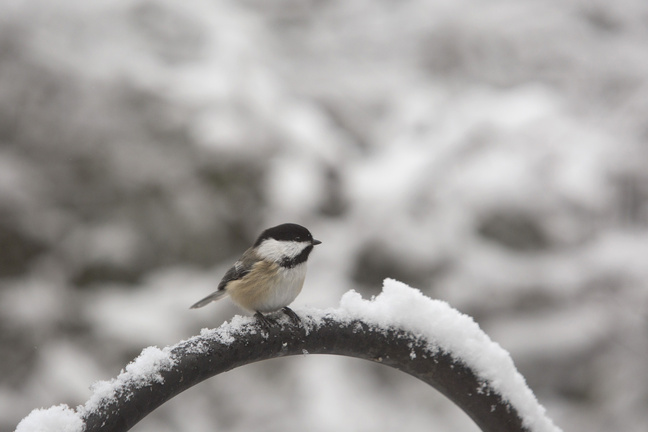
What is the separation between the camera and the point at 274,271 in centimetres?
152

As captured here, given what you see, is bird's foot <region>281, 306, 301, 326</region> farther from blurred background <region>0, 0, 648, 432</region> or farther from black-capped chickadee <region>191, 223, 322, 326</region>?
blurred background <region>0, 0, 648, 432</region>

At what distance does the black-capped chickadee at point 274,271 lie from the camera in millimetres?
1482

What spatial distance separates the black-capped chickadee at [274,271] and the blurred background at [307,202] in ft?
4.15

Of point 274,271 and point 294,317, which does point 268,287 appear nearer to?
point 274,271

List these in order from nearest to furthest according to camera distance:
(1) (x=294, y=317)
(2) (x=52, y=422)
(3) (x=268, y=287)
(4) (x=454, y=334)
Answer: (2) (x=52, y=422) → (4) (x=454, y=334) → (1) (x=294, y=317) → (3) (x=268, y=287)

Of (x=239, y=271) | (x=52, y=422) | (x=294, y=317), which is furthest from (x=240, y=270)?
(x=52, y=422)

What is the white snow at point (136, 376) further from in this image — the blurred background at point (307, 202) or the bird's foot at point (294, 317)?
the blurred background at point (307, 202)

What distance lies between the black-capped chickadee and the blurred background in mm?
1263

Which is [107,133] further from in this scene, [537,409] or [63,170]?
[537,409]

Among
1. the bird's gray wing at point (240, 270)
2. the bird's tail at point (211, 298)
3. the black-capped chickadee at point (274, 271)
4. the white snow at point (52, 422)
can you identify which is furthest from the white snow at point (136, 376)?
the bird's tail at point (211, 298)

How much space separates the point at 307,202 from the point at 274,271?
5.04ft

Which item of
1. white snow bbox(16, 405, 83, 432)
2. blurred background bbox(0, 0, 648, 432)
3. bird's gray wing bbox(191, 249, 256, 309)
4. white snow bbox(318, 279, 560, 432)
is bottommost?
white snow bbox(16, 405, 83, 432)

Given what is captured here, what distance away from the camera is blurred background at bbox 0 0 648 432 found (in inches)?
107

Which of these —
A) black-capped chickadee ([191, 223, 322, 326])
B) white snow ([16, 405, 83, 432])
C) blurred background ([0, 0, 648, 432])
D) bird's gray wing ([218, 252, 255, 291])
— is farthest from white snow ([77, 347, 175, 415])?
blurred background ([0, 0, 648, 432])
